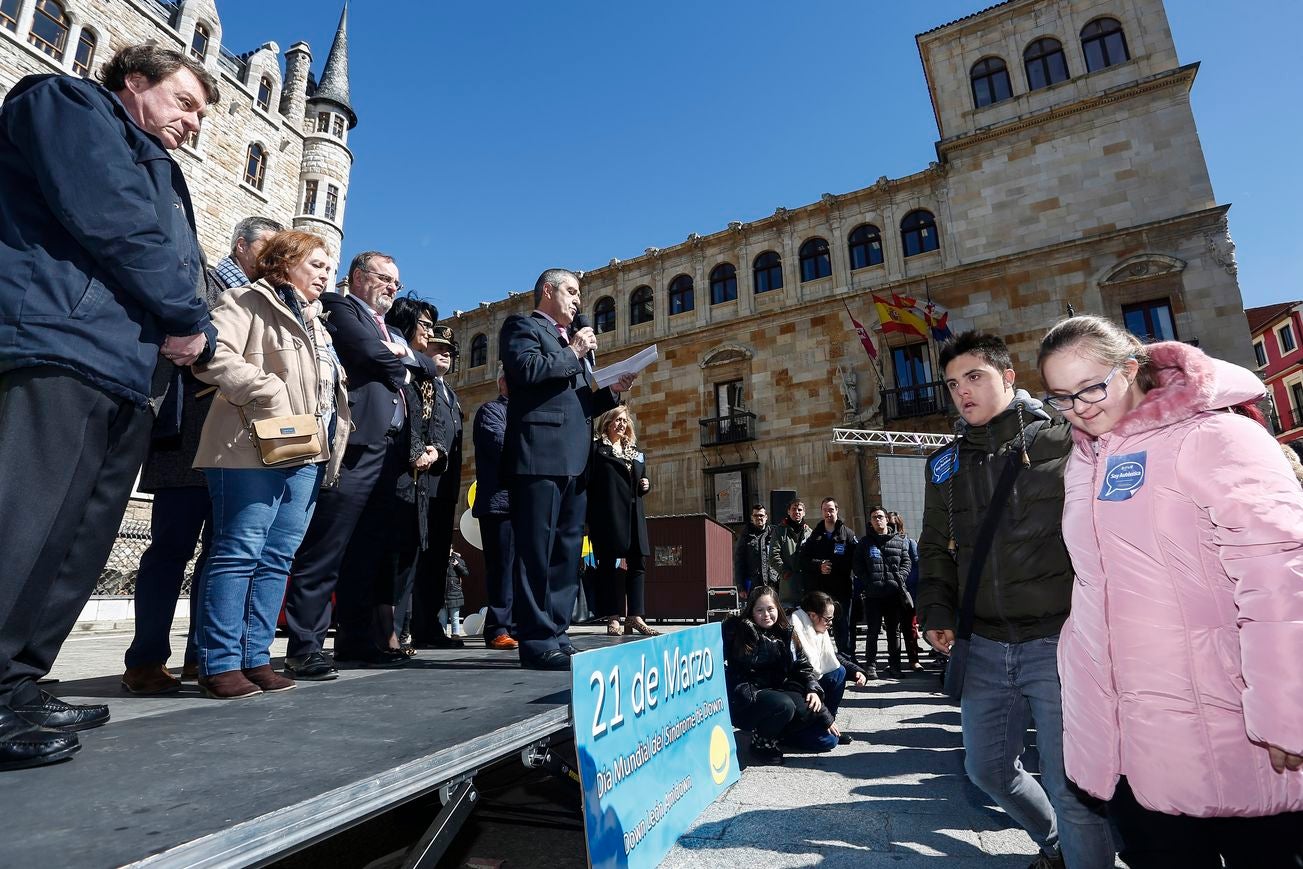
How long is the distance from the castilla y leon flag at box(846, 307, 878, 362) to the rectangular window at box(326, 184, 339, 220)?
18669 mm

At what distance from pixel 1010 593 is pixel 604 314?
21313 millimetres

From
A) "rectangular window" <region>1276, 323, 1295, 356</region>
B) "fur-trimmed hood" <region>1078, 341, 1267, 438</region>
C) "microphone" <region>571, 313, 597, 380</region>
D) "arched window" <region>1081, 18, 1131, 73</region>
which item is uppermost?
"arched window" <region>1081, 18, 1131, 73</region>

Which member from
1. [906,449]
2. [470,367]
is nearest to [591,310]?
[470,367]

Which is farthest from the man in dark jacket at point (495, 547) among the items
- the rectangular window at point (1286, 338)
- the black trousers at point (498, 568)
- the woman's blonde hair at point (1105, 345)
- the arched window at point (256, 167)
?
the rectangular window at point (1286, 338)

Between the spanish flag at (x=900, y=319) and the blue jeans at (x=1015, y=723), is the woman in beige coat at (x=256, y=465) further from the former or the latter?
the spanish flag at (x=900, y=319)

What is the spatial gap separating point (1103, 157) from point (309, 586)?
63.1 ft

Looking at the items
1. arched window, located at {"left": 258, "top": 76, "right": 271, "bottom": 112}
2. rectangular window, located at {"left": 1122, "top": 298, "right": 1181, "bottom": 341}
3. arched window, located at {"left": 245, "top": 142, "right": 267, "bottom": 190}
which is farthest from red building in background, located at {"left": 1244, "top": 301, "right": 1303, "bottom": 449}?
arched window, located at {"left": 258, "top": 76, "right": 271, "bottom": 112}

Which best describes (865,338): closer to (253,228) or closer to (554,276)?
(554,276)

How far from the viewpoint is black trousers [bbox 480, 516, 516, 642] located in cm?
427

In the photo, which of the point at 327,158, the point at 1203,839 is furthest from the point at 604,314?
the point at 1203,839

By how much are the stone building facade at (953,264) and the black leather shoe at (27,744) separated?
10770 mm

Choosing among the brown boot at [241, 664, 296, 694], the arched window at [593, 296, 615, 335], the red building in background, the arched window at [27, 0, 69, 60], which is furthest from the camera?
the red building in background

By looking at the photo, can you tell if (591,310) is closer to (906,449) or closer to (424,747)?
(906,449)

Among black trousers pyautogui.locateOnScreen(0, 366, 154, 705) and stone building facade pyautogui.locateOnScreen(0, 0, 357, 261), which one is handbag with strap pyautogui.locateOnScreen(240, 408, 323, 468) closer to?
black trousers pyautogui.locateOnScreen(0, 366, 154, 705)
